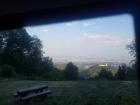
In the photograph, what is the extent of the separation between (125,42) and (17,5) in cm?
77

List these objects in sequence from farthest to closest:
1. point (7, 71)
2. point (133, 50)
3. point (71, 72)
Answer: point (7, 71) → point (71, 72) → point (133, 50)

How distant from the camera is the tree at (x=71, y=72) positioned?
7.03ft

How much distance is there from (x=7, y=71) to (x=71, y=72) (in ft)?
1.43

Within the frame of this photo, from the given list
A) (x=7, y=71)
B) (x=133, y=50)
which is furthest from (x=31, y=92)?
(x=133, y=50)

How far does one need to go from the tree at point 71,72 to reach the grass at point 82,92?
0.10ft

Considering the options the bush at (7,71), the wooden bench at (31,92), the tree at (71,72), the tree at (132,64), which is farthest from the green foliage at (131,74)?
the bush at (7,71)

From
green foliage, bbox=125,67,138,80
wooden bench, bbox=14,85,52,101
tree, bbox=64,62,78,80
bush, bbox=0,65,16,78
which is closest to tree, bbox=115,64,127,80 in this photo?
green foliage, bbox=125,67,138,80

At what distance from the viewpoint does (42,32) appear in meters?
2.23

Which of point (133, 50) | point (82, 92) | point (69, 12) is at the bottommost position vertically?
point (82, 92)

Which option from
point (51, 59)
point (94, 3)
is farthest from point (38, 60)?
point (94, 3)

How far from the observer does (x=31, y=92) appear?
2178 mm

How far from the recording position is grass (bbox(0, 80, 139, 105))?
1.99 m

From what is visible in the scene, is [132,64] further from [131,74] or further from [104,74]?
[104,74]

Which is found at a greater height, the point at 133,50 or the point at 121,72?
the point at 133,50
